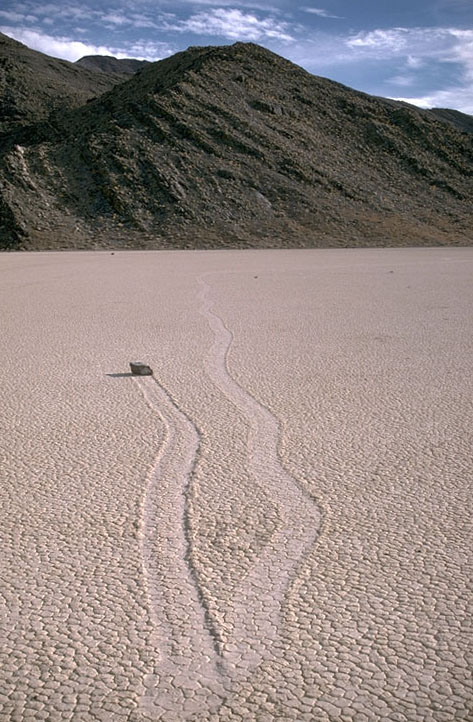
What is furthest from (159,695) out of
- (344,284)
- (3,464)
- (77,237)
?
(77,237)

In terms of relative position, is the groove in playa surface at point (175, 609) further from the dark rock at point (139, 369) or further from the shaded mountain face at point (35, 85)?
the shaded mountain face at point (35, 85)

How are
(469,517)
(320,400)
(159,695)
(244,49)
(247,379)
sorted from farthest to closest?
(244,49) → (247,379) → (320,400) → (469,517) → (159,695)

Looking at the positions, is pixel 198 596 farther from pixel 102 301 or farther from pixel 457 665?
pixel 102 301

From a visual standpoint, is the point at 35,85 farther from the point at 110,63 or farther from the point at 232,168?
the point at 110,63

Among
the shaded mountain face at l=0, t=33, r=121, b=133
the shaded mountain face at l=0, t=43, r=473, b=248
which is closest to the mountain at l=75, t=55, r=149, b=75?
the shaded mountain face at l=0, t=33, r=121, b=133

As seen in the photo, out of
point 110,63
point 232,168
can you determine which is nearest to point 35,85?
point 232,168

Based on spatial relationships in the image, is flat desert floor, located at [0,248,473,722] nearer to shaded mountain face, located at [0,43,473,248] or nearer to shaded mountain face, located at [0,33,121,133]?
shaded mountain face, located at [0,43,473,248]
